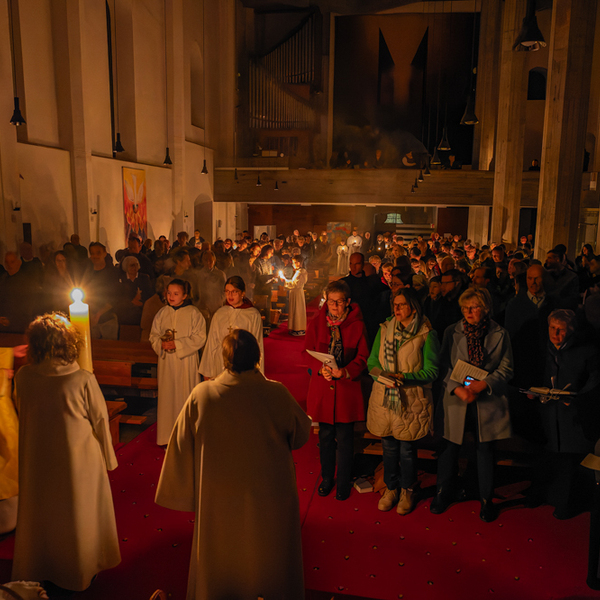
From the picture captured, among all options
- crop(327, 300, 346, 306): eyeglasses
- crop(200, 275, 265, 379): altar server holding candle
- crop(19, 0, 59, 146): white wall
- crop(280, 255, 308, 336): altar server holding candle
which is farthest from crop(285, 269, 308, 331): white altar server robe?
crop(19, 0, 59, 146): white wall

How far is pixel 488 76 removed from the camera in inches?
820

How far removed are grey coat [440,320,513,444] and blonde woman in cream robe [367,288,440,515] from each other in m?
0.14

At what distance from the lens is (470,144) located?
23719 millimetres

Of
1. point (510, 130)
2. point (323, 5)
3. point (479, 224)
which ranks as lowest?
point (479, 224)

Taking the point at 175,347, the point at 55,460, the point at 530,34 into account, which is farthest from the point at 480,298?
the point at 530,34

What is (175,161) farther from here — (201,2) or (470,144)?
(470,144)

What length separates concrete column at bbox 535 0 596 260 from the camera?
9.59 meters

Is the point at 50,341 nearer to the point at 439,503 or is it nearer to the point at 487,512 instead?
the point at 439,503

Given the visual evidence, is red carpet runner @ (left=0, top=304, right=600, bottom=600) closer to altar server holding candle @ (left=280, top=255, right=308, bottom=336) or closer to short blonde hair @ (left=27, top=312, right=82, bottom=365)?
short blonde hair @ (left=27, top=312, right=82, bottom=365)

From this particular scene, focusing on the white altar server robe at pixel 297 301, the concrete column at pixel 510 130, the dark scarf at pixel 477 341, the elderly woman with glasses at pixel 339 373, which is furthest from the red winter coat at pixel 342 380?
the concrete column at pixel 510 130

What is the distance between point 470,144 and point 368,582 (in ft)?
75.8

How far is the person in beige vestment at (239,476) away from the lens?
261 centimetres

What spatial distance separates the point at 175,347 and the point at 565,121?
8.46 metres

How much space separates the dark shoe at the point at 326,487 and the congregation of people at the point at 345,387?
0.07 ft
